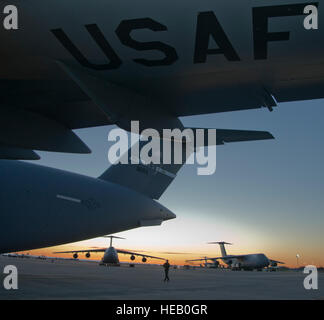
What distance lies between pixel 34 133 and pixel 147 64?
3.36 m

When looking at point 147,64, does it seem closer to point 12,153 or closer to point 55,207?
point 12,153

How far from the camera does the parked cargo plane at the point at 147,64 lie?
377cm

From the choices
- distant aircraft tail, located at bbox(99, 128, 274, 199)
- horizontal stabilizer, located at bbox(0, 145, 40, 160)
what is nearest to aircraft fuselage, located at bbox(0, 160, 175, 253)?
distant aircraft tail, located at bbox(99, 128, 274, 199)

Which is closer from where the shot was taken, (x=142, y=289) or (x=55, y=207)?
(x=55, y=207)

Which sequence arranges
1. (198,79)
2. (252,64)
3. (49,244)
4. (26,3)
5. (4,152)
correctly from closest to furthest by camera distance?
1. (26,3)
2. (252,64)
3. (198,79)
4. (4,152)
5. (49,244)

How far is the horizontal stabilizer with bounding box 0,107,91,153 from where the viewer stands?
255 inches

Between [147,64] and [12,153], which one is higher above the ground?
[147,64]

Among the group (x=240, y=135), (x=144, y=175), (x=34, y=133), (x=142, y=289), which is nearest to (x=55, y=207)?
(x=144, y=175)

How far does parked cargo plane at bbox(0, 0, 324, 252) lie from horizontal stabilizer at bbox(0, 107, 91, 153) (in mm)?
19

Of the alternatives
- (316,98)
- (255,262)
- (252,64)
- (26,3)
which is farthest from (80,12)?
(255,262)

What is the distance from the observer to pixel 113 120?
4961 millimetres

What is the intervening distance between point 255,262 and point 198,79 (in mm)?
51253

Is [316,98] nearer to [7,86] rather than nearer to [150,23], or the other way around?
[150,23]

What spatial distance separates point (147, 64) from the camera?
4.61m
